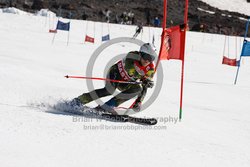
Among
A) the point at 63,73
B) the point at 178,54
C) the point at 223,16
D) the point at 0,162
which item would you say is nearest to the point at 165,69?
the point at 63,73

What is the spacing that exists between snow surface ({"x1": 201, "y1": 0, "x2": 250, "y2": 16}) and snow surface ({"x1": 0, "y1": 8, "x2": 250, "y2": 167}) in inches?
1809

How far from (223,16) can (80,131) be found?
174ft

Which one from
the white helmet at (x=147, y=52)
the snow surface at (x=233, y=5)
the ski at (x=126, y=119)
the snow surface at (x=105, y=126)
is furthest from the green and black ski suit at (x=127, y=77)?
the snow surface at (x=233, y=5)

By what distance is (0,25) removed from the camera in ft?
86.0

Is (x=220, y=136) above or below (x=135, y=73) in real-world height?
below

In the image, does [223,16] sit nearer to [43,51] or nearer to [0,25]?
[0,25]

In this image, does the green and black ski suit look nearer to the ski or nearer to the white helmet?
the white helmet

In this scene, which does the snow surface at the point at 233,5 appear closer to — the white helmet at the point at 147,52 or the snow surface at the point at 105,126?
the snow surface at the point at 105,126

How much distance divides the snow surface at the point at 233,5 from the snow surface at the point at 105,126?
151 ft

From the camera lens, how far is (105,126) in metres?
6.43

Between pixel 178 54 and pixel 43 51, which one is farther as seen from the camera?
pixel 43 51

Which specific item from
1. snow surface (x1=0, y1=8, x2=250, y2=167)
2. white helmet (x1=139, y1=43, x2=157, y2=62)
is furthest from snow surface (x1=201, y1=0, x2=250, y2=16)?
white helmet (x1=139, y1=43, x2=157, y2=62)

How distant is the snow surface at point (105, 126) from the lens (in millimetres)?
4883

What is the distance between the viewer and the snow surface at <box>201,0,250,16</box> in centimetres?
6101
